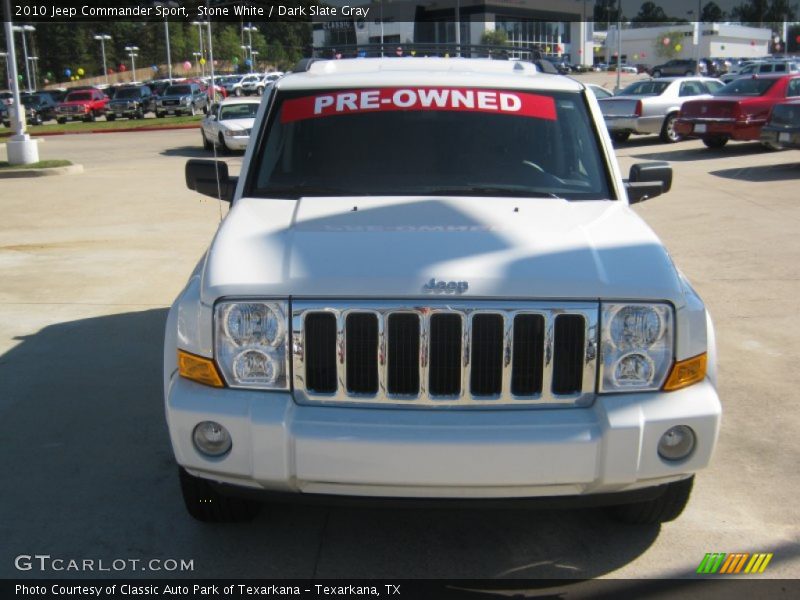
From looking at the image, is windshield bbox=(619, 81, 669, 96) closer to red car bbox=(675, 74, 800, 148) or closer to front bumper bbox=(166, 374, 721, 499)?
red car bbox=(675, 74, 800, 148)

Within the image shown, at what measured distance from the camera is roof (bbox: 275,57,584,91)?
4836mm

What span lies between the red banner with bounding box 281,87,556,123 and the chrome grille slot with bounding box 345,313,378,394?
1.81 metres

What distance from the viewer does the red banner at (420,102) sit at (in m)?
4.72

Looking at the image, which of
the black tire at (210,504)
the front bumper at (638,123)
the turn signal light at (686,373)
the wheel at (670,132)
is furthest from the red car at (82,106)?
the turn signal light at (686,373)

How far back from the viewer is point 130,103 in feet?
145

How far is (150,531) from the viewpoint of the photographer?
389cm

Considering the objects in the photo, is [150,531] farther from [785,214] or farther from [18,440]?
[785,214]

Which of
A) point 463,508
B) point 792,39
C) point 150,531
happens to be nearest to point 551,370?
point 463,508

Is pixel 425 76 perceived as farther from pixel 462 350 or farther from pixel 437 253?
pixel 462 350

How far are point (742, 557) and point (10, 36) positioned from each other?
18.8 metres

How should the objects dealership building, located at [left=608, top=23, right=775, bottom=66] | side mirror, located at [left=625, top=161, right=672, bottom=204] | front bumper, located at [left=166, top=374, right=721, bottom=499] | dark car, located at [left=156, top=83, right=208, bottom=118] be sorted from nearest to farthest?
front bumper, located at [left=166, top=374, right=721, bottom=499] < side mirror, located at [left=625, top=161, right=672, bottom=204] < dark car, located at [left=156, top=83, right=208, bottom=118] < dealership building, located at [left=608, top=23, right=775, bottom=66]

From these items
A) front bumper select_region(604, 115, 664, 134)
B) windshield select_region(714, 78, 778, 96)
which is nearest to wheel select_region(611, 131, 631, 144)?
front bumper select_region(604, 115, 664, 134)

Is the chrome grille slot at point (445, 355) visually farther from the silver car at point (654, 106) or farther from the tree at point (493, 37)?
the tree at point (493, 37)

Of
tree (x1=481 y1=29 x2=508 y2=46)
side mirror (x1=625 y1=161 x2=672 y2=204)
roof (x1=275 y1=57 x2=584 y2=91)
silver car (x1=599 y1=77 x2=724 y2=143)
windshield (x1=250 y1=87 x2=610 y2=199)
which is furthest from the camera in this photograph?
tree (x1=481 y1=29 x2=508 y2=46)
